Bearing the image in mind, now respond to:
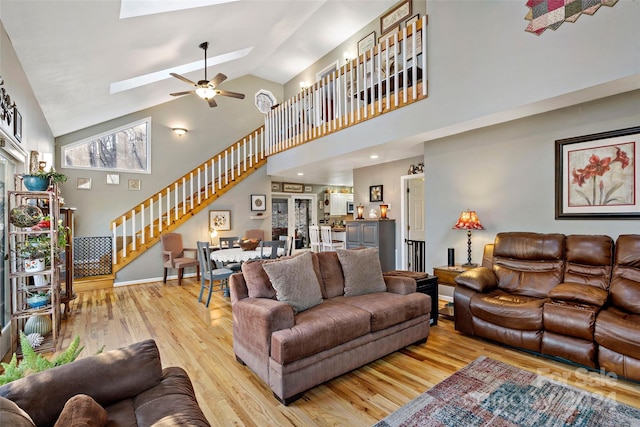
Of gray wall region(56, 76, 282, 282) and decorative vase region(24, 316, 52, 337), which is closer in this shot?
decorative vase region(24, 316, 52, 337)

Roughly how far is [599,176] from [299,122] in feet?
15.8

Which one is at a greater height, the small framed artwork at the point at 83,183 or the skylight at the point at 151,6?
the skylight at the point at 151,6

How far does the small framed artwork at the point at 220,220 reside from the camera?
6754 mm

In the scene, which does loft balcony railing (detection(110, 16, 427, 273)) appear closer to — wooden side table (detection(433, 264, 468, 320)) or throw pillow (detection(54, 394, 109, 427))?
wooden side table (detection(433, 264, 468, 320))

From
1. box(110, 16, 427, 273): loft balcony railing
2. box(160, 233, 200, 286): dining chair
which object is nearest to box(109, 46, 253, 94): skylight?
box(110, 16, 427, 273): loft balcony railing

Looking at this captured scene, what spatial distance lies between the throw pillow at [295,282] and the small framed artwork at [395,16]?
5.23 meters

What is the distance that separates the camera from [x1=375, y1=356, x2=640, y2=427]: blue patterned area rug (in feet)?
6.17

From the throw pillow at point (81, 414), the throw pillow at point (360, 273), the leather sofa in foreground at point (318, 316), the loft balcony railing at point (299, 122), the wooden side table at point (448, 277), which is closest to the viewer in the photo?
the throw pillow at point (81, 414)

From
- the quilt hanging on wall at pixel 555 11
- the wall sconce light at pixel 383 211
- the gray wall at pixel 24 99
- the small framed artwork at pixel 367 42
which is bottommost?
the wall sconce light at pixel 383 211

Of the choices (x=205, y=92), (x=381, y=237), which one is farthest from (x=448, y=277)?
(x=205, y=92)

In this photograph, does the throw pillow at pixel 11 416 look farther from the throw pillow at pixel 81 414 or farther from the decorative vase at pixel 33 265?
the decorative vase at pixel 33 265

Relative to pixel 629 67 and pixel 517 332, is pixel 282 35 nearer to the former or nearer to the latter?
pixel 629 67

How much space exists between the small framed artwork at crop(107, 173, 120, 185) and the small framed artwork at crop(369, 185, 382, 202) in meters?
5.35

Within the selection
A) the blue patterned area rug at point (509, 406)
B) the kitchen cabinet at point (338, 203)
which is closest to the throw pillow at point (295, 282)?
the blue patterned area rug at point (509, 406)
